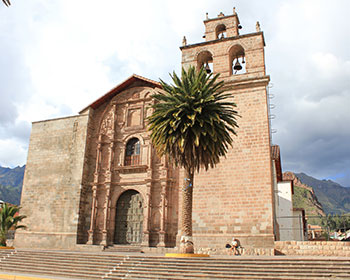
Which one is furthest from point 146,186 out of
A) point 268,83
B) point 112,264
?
point 268,83

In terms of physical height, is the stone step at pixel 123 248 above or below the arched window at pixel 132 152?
below

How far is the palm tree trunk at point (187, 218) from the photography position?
1373cm

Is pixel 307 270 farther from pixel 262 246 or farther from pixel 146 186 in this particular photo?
pixel 146 186

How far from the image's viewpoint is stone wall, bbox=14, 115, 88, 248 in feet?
68.6

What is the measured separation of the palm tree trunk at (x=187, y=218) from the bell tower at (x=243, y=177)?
2823 mm

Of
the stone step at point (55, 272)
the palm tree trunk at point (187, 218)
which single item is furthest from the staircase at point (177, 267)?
the palm tree trunk at point (187, 218)

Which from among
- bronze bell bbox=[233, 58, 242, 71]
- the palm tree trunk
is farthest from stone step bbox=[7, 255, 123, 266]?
bronze bell bbox=[233, 58, 242, 71]

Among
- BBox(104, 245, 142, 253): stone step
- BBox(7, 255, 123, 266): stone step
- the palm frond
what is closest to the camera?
BBox(7, 255, 123, 266): stone step

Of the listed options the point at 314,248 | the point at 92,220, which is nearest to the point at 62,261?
the point at 92,220

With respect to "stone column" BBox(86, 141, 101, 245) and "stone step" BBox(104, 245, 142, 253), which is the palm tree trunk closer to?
"stone step" BBox(104, 245, 142, 253)

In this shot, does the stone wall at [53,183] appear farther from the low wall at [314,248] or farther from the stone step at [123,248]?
the low wall at [314,248]

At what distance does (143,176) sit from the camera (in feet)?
66.2

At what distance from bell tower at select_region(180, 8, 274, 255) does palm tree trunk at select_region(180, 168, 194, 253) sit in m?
2.82

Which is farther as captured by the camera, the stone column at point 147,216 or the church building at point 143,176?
the stone column at point 147,216
